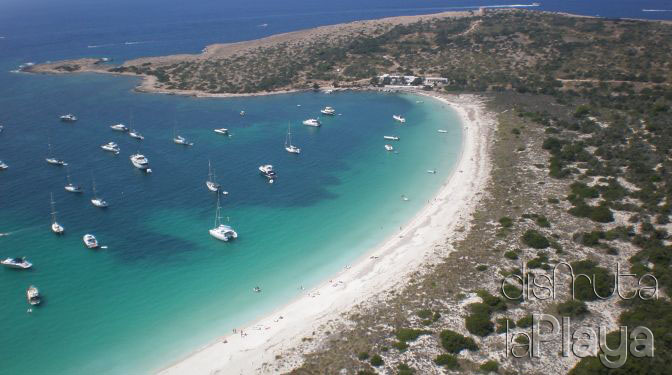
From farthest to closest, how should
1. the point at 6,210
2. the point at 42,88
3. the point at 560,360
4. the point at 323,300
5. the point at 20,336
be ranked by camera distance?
the point at 42,88, the point at 6,210, the point at 323,300, the point at 20,336, the point at 560,360

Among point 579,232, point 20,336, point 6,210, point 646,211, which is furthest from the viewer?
point 6,210

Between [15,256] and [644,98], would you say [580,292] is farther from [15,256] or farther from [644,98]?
[644,98]

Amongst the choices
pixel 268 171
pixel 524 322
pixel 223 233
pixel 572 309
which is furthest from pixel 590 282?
pixel 268 171

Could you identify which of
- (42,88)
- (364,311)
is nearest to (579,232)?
(364,311)

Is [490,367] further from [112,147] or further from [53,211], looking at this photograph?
[112,147]

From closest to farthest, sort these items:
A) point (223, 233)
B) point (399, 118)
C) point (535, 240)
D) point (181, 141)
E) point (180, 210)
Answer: point (535, 240) → point (223, 233) → point (180, 210) → point (181, 141) → point (399, 118)

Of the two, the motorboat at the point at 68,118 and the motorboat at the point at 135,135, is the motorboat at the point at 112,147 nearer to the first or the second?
the motorboat at the point at 135,135
